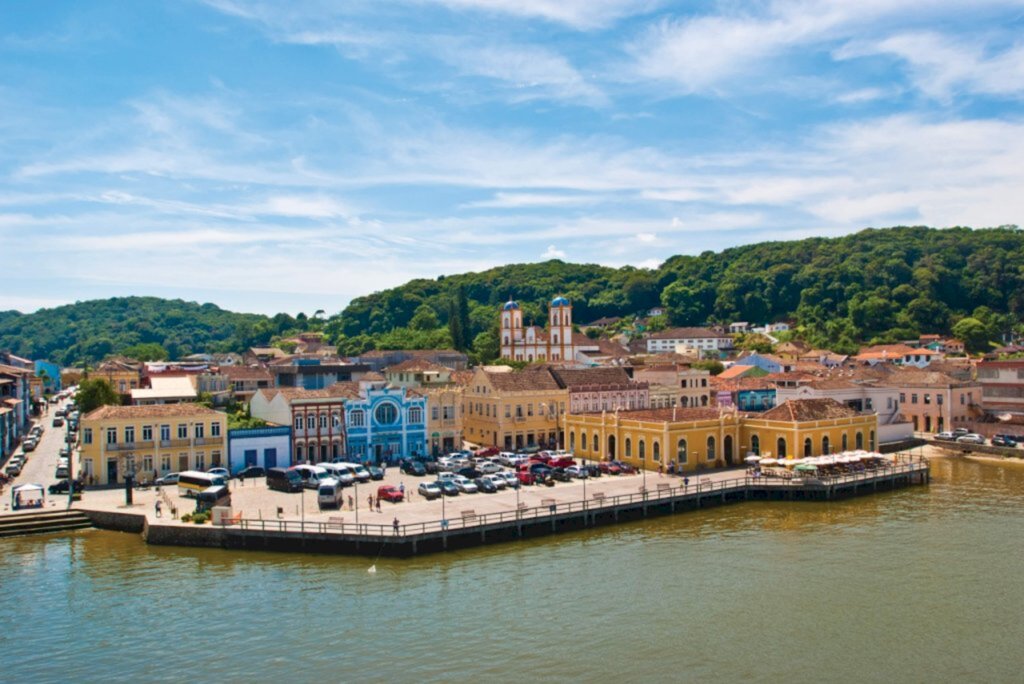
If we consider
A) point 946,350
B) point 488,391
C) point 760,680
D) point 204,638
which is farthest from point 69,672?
point 946,350

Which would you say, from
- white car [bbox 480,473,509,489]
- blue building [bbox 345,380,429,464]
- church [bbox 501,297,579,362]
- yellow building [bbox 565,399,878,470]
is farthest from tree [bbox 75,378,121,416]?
church [bbox 501,297,579,362]

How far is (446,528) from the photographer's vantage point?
117 ft

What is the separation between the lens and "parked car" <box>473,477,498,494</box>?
44156 millimetres

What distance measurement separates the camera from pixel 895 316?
140 meters

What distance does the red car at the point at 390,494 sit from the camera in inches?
1633

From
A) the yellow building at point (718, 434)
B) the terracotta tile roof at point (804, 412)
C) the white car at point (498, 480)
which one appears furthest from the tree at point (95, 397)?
the terracotta tile roof at point (804, 412)

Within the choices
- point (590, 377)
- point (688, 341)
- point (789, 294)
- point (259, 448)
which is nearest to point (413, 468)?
point (259, 448)

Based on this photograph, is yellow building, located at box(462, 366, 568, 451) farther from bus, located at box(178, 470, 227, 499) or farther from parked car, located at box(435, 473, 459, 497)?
bus, located at box(178, 470, 227, 499)

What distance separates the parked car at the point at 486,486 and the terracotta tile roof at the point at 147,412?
15862mm

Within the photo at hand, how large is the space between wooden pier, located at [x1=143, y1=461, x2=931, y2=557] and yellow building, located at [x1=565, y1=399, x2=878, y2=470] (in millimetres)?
5831

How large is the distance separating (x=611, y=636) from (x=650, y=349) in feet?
381

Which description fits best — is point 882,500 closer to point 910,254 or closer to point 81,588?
point 81,588

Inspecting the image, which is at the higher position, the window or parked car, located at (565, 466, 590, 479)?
the window

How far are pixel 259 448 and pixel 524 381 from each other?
1963 cm
